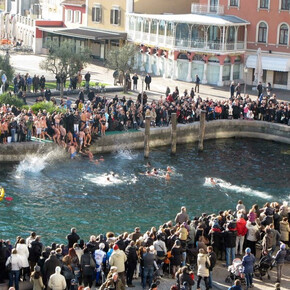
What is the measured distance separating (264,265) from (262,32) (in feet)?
159

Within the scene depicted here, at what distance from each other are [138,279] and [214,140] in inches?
1260

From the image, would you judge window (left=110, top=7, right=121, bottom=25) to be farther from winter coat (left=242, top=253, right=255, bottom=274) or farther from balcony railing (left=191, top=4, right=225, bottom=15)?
winter coat (left=242, top=253, right=255, bottom=274)

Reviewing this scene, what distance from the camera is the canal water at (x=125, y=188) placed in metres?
42.0

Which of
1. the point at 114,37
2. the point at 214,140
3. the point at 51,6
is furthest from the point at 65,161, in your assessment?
the point at 51,6

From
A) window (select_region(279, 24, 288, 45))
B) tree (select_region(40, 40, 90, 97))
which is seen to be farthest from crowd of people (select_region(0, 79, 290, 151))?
window (select_region(279, 24, 288, 45))

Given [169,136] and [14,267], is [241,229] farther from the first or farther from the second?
[169,136]

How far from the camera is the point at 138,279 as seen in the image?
1223 inches

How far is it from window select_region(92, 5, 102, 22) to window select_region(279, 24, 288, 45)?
2216 centimetres

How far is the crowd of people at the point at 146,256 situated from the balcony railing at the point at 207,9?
47.9 m

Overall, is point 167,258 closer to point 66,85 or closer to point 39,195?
point 39,195

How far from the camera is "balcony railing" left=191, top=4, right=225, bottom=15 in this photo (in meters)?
79.3

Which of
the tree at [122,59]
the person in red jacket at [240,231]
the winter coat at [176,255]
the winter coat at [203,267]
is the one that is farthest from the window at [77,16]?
the winter coat at [203,267]

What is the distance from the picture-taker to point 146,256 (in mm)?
29875

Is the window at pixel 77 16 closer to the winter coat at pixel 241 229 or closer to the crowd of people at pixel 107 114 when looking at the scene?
the crowd of people at pixel 107 114
